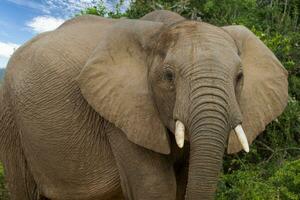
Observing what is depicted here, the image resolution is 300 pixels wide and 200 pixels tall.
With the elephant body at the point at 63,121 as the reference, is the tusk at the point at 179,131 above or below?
above

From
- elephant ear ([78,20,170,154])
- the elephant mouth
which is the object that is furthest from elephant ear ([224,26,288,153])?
elephant ear ([78,20,170,154])

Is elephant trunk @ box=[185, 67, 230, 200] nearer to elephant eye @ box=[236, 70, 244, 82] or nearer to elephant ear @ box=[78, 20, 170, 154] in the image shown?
elephant eye @ box=[236, 70, 244, 82]

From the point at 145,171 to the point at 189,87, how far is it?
73 centimetres

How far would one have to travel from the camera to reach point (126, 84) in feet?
12.9

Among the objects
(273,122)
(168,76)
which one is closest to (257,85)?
(168,76)

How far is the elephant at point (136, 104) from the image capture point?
11.2ft

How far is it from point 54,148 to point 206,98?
149 centimetres

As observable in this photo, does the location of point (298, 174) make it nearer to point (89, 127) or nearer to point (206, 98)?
point (89, 127)

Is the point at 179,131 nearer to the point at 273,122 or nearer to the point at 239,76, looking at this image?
the point at 239,76

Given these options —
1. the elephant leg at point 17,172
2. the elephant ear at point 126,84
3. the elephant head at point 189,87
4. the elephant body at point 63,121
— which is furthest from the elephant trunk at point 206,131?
the elephant leg at point 17,172

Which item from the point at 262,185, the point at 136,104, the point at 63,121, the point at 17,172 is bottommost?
the point at 262,185

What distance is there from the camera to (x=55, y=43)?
4.59 meters

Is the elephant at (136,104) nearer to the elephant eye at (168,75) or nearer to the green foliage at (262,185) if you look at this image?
the elephant eye at (168,75)

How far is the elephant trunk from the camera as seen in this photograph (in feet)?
10.8
